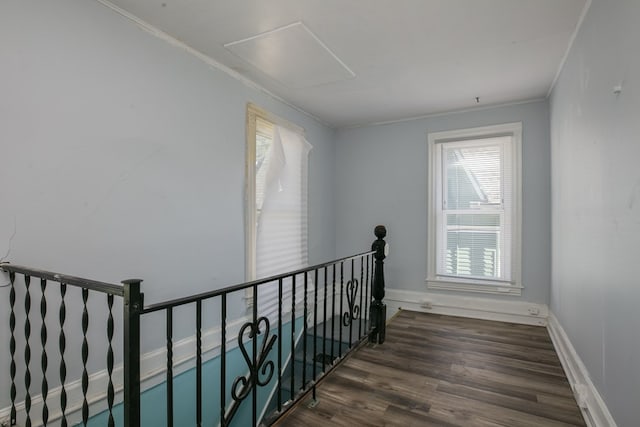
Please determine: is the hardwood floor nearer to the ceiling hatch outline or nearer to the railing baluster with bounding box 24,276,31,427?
the railing baluster with bounding box 24,276,31,427

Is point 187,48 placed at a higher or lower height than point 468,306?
higher

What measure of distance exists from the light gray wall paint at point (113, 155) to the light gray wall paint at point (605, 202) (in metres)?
2.39

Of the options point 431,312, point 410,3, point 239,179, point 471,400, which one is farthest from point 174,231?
point 431,312

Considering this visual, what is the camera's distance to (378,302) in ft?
9.30

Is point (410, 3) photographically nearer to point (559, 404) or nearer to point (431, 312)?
point (559, 404)

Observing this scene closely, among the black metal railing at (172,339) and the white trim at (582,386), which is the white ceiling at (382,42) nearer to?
the black metal railing at (172,339)

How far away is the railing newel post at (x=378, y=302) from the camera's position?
281 cm

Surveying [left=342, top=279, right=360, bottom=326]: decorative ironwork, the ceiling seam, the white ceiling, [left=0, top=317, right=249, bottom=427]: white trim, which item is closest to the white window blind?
the white ceiling

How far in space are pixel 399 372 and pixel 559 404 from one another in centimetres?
93

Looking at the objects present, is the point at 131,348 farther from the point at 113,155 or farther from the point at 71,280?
the point at 113,155

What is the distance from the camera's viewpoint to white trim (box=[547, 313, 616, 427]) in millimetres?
1533

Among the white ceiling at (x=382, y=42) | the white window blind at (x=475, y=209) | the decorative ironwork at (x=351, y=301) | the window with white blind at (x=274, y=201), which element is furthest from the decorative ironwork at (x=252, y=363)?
the white window blind at (x=475, y=209)

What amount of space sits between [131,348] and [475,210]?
354cm

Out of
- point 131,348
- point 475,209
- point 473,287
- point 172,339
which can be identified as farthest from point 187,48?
point 473,287
